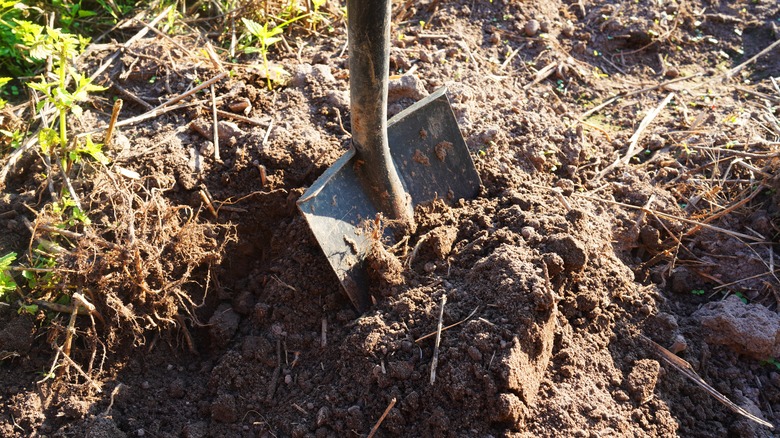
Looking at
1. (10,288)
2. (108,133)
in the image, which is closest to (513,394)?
(10,288)

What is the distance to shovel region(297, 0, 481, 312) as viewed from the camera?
2.25m

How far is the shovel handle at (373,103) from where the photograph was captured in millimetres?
2162

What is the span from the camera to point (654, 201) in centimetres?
286

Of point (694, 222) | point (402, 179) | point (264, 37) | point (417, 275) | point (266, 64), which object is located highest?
point (264, 37)

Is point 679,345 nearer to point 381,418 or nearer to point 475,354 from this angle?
point 475,354

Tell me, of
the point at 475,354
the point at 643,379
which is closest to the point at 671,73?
the point at 643,379

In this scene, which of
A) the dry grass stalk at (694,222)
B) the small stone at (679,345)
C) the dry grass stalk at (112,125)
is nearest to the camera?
the small stone at (679,345)

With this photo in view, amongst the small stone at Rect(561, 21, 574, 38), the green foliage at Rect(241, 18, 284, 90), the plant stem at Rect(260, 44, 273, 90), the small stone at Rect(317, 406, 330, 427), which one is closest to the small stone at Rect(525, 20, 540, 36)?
the small stone at Rect(561, 21, 574, 38)

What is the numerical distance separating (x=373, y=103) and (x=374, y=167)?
277 mm

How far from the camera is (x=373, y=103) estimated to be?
7.74 ft

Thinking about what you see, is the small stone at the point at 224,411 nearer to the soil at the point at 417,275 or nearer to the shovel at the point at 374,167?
the soil at the point at 417,275

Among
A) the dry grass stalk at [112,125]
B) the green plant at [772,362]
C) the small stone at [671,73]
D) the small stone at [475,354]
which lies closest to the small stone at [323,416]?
the small stone at [475,354]

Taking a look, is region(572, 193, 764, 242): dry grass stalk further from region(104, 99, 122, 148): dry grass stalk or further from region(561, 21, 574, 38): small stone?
region(104, 99, 122, 148): dry grass stalk

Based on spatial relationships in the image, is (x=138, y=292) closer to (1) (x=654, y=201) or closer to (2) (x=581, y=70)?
(1) (x=654, y=201)
